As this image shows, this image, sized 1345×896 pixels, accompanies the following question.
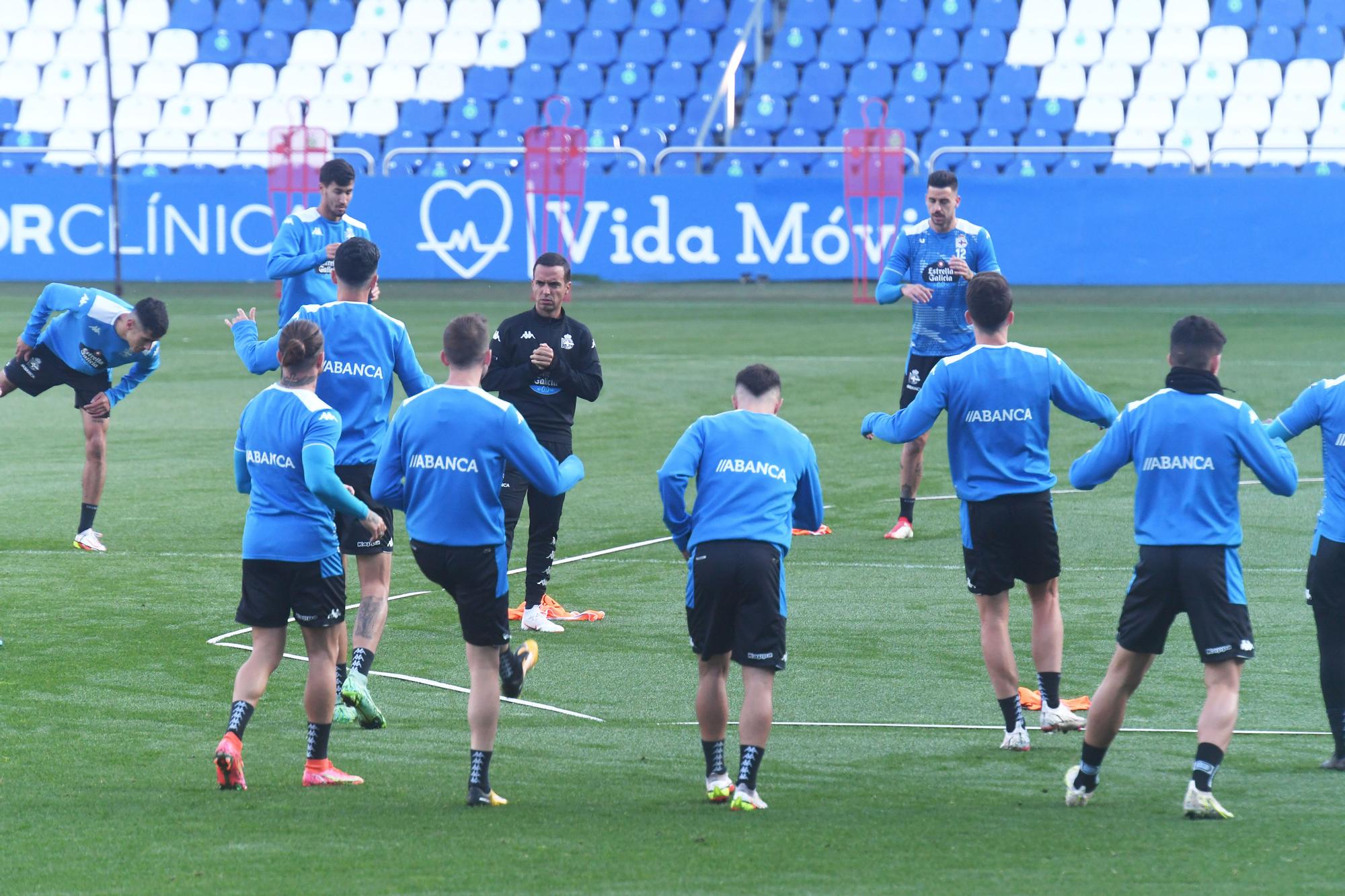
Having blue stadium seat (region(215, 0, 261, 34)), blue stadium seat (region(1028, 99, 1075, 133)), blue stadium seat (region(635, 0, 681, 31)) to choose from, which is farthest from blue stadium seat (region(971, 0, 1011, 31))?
blue stadium seat (region(215, 0, 261, 34))

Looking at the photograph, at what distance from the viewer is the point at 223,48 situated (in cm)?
3288

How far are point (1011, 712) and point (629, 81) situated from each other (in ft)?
82.2

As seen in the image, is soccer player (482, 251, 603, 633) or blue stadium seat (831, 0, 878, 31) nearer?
soccer player (482, 251, 603, 633)

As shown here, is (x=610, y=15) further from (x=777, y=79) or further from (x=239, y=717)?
(x=239, y=717)

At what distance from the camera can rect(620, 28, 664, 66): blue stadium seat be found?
31062 millimetres

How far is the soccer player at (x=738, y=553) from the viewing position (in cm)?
611

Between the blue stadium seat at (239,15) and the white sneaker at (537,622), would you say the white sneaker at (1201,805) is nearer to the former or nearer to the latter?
the white sneaker at (537,622)

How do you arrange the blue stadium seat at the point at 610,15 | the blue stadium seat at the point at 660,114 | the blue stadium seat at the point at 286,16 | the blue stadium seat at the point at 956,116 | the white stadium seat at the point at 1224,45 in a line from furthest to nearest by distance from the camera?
the blue stadium seat at the point at 286,16
the blue stadium seat at the point at 610,15
the blue stadium seat at the point at 660,114
the white stadium seat at the point at 1224,45
the blue stadium seat at the point at 956,116

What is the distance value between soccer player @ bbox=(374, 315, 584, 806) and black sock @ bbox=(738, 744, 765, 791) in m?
0.88

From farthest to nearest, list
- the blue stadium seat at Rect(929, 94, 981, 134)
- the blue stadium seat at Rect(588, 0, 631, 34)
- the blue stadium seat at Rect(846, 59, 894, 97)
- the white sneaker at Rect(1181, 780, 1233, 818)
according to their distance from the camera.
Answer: the blue stadium seat at Rect(588, 0, 631, 34) → the blue stadium seat at Rect(846, 59, 894, 97) → the blue stadium seat at Rect(929, 94, 981, 134) → the white sneaker at Rect(1181, 780, 1233, 818)

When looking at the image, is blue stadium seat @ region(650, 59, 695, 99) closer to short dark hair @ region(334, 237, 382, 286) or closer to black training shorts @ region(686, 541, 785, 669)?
short dark hair @ region(334, 237, 382, 286)

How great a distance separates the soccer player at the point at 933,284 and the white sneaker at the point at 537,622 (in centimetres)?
325

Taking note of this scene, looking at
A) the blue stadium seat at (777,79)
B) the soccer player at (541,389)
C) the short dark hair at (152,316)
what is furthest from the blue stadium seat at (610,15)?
the soccer player at (541,389)

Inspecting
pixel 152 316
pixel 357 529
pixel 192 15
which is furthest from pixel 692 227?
pixel 357 529
